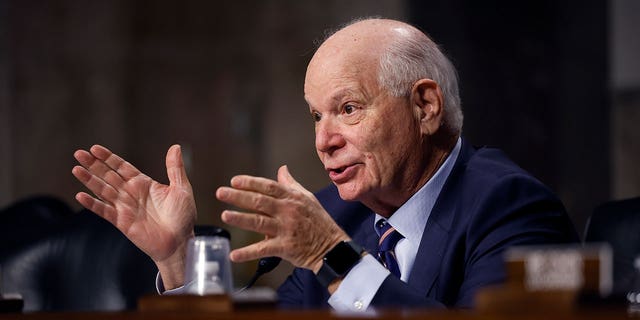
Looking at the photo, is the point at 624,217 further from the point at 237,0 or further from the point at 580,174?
the point at 237,0

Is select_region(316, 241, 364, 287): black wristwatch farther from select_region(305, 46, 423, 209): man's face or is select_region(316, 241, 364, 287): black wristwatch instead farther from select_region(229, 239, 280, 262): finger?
select_region(305, 46, 423, 209): man's face

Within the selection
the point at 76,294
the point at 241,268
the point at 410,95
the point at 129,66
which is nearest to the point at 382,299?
the point at 410,95

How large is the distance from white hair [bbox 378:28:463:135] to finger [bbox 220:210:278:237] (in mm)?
661

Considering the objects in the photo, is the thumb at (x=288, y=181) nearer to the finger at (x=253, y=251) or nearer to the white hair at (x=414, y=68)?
the finger at (x=253, y=251)

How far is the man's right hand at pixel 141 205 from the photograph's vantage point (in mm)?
2129

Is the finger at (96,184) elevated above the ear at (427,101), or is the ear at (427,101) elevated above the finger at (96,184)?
the ear at (427,101)

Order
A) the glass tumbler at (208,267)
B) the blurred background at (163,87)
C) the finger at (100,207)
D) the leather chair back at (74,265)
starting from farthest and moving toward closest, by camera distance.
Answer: the blurred background at (163,87) < the leather chair back at (74,265) < the finger at (100,207) < the glass tumbler at (208,267)

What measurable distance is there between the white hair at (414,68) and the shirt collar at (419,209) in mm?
123

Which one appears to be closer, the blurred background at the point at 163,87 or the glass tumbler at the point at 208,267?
the glass tumbler at the point at 208,267

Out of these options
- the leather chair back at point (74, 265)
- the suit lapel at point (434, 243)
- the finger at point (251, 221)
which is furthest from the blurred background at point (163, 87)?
the finger at point (251, 221)

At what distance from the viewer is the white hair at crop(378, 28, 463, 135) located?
2285mm

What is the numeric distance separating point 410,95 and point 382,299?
0.63 metres

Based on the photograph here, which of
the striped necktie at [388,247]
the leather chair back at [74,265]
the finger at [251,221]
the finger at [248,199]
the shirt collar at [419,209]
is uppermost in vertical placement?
the finger at [248,199]

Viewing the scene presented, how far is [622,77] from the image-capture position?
3979mm
